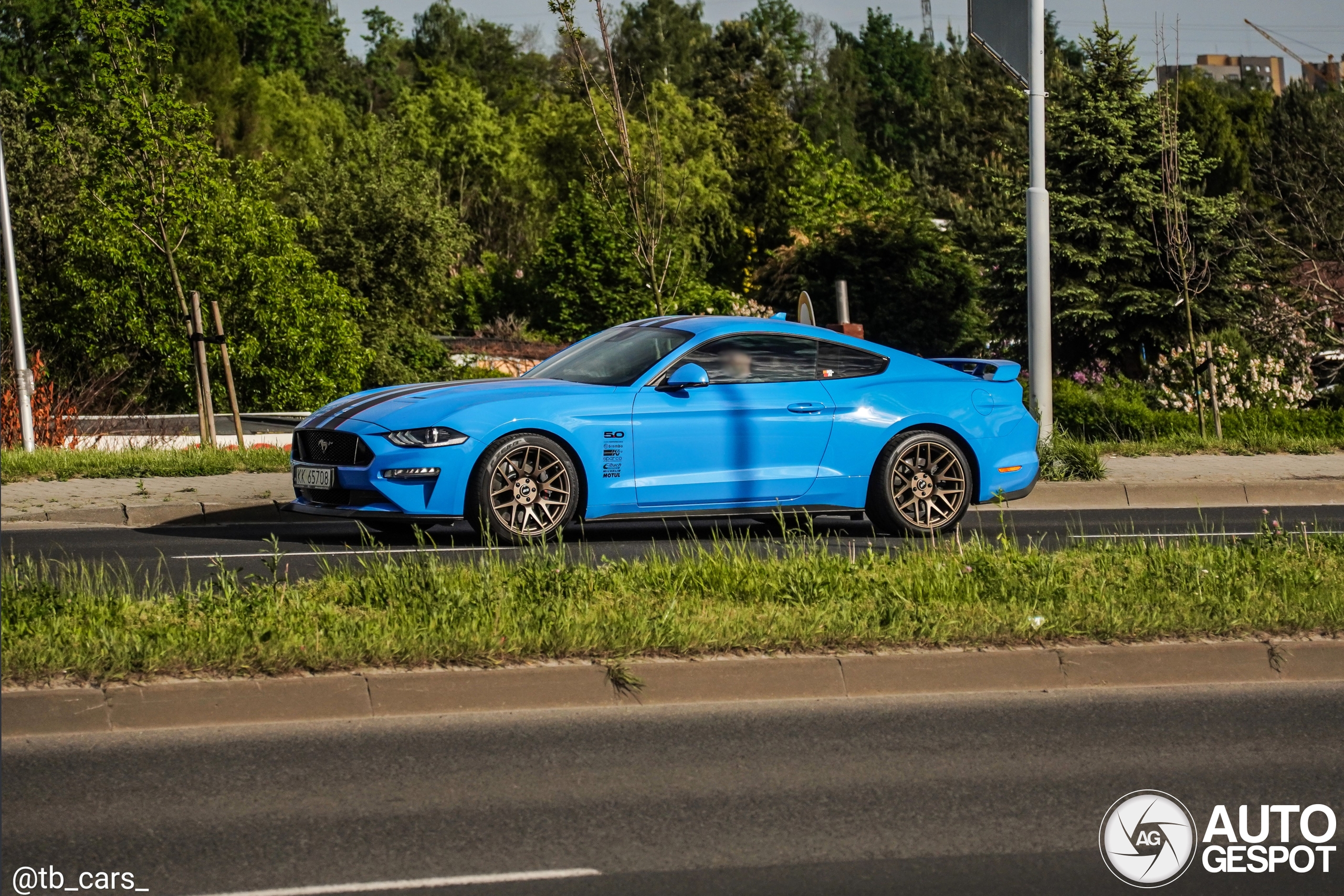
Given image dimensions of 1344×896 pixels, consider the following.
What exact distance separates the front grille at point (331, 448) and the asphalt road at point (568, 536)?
54cm

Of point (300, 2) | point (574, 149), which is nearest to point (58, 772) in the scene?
point (574, 149)

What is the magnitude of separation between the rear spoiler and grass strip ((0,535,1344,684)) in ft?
9.28

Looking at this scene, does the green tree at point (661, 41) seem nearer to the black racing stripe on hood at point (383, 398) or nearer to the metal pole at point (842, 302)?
the metal pole at point (842, 302)

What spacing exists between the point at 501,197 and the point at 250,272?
36.3 metres

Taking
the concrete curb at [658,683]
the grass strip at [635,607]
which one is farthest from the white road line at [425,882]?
the grass strip at [635,607]

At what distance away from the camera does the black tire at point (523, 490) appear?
9.41 meters

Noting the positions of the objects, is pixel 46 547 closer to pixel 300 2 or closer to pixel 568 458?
pixel 568 458

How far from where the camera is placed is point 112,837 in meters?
4.38

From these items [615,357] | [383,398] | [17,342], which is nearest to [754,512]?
[615,357]

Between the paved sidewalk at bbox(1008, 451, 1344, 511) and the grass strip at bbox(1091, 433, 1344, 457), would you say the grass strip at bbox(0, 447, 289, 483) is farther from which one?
the grass strip at bbox(1091, 433, 1344, 457)

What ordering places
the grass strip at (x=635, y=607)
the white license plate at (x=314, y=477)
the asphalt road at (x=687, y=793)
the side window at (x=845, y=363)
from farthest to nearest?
the side window at (x=845, y=363) → the white license plate at (x=314, y=477) → the grass strip at (x=635, y=607) → the asphalt road at (x=687, y=793)

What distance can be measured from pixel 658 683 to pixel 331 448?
14.5ft

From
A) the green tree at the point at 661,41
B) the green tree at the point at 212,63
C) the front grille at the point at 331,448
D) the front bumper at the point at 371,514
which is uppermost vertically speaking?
the green tree at the point at 661,41

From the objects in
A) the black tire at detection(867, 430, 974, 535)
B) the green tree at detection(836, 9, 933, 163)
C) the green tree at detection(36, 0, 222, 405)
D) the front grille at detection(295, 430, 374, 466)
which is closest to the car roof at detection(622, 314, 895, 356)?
the black tire at detection(867, 430, 974, 535)
